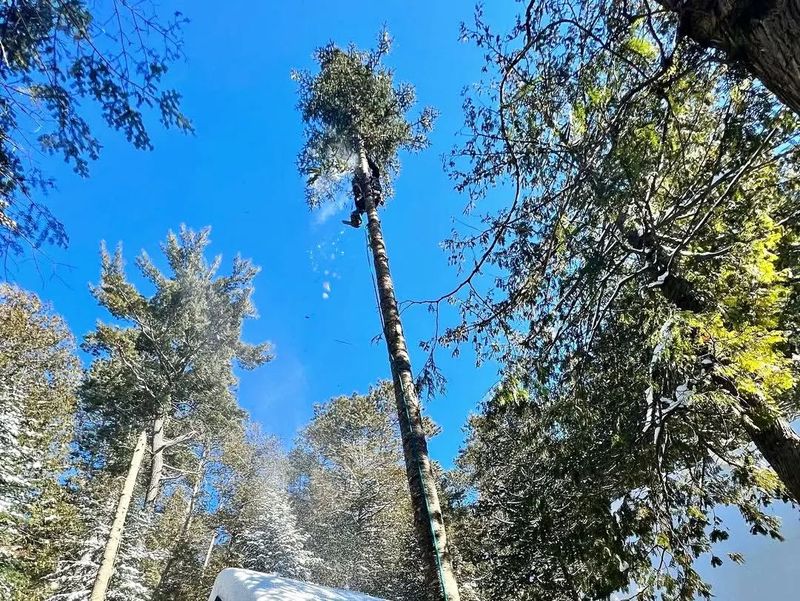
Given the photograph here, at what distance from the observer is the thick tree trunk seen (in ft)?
5.29

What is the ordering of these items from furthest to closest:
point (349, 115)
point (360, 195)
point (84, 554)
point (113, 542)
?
point (84, 554)
point (113, 542)
point (349, 115)
point (360, 195)

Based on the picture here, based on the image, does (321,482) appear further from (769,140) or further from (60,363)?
(769,140)

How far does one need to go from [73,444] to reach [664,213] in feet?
62.6

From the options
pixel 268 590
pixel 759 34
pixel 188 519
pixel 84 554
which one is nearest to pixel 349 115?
pixel 759 34

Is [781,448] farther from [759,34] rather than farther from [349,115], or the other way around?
[349,115]

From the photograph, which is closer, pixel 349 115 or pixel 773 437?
pixel 773 437

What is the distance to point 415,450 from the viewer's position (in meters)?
3.79

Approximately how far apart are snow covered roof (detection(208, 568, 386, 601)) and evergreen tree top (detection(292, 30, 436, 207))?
618cm

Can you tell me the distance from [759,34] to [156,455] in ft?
53.4

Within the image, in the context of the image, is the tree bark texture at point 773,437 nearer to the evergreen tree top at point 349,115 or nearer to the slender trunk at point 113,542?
the evergreen tree top at point 349,115

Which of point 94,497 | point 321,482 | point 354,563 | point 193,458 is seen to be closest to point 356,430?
point 321,482

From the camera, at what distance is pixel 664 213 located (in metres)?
4.20

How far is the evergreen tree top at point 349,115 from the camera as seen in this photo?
7.14 m

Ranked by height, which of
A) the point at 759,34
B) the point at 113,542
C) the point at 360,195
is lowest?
the point at 759,34
